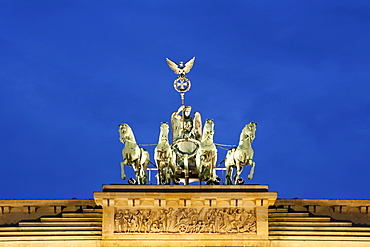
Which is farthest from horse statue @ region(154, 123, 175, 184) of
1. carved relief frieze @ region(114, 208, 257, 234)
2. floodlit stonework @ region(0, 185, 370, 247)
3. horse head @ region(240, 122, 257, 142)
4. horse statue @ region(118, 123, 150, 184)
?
horse head @ region(240, 122, 257, 142)

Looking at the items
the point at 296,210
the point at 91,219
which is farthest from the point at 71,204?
the point at 296,210

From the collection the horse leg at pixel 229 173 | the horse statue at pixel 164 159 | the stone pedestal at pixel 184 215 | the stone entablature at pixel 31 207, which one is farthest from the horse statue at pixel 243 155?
the stone entablature at pixel 31 207

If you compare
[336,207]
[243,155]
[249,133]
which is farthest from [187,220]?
[336,207]

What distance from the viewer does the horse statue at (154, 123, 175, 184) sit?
4459 cm

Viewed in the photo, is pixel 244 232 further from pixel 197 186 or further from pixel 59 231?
pixel 59 231

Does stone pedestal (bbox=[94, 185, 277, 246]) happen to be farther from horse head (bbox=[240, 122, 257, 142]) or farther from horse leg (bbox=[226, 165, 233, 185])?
horse head (bbox=[240, 122, 257, 142])

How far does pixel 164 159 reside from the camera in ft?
146

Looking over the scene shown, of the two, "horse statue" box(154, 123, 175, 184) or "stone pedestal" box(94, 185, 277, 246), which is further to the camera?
"horse statue" box(154, 123, 175, 184)

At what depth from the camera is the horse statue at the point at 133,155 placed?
1754 inches

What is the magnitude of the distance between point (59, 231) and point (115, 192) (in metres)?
2.15

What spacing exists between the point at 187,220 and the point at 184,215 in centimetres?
18

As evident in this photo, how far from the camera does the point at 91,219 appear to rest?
43.2m

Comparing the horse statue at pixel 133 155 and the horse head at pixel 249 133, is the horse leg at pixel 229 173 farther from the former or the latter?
the horse statue at pixel 133 155

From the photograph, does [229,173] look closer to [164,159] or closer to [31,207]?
[164,159]
